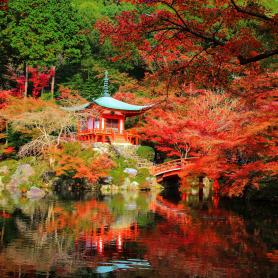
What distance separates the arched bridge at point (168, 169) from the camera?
26000 millimetres

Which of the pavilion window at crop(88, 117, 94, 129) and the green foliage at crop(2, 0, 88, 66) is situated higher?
the green foliage at crop(2, 0, 88, 66)

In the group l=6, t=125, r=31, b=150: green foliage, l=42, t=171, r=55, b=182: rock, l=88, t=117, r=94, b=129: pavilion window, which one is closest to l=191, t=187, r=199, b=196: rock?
l=42, t=171, r=55, b=182: rock

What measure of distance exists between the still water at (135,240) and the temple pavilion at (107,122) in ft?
36.9

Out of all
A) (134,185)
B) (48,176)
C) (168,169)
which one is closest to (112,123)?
(168,169)

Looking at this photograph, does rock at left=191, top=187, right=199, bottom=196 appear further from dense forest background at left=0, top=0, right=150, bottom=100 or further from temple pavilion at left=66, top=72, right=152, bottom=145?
dense forest background at left=0, top=0, right=150, bottom=100

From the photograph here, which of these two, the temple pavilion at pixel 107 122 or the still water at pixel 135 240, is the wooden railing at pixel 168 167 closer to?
the temple pavilion at pixel 107 122

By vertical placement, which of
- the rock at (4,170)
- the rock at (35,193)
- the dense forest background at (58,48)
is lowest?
the rock at (35,193)

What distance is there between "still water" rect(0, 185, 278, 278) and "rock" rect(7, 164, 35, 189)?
5.55 metres

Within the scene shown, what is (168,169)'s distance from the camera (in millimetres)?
26109

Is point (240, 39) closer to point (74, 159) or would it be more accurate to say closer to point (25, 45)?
point (74, 159)

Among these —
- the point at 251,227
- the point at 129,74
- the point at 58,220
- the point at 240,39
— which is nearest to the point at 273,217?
the point at 251,227

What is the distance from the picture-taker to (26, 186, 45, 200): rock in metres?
21.0

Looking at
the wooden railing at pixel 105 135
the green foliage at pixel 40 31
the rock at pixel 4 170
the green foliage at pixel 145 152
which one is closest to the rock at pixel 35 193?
the rock at pixel 4 170

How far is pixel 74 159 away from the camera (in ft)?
74.7
